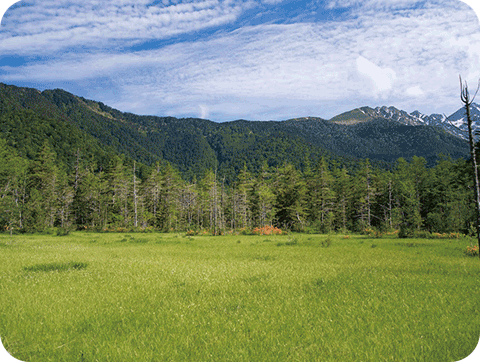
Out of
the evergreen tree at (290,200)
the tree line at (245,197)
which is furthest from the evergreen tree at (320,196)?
the evergreen tree at (290,200)

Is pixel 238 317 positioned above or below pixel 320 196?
above

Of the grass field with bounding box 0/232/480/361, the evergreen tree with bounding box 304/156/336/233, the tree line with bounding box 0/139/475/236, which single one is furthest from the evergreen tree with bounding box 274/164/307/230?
the grass field with bounding box 0/232/480/361

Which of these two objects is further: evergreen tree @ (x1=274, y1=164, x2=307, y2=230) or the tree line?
evergreen tree @ (x1=274, y1=164, x2=307, y2=230)

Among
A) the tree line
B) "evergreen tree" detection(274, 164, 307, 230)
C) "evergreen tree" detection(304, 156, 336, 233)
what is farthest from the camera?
"evergreen tree" detection(304, 156, 336, 233)

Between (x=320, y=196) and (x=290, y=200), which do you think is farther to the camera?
(x=320, y=196)

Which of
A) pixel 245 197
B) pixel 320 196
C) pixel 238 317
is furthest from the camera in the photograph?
pixel 320 196

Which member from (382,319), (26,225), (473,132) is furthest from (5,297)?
(26,225)

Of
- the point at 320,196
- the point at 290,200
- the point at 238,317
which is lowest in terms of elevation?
the point at 290,200

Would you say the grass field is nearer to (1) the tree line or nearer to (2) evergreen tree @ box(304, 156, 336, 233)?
(1) the tree line

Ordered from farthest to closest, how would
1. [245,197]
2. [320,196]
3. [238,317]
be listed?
[320,196], [245,197], [238,317]

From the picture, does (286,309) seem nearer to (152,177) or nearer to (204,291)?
(204,291)

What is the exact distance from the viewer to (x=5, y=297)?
6.38 meters

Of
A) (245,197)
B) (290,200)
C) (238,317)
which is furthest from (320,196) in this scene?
(238,317)

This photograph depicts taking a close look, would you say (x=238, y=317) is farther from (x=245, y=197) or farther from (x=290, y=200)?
(x=290, y=200)
